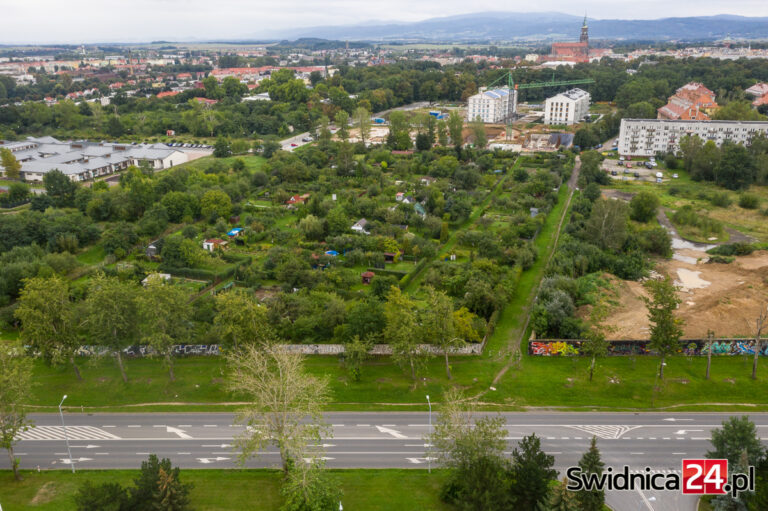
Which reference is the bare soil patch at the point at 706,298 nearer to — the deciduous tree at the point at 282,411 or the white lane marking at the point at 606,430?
the white lane marking at the point at 606,430

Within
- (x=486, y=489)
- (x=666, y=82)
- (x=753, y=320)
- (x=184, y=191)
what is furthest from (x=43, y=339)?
(x=666, y=82)

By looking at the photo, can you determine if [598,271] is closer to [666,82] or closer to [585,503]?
[585,503]

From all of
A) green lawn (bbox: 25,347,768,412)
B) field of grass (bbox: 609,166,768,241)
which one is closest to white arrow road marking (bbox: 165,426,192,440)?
green lawn (bbox: 25,347,768,412)

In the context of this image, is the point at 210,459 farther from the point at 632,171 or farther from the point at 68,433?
the point at 632,171

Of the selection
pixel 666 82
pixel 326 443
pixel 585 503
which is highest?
pixel 666 82

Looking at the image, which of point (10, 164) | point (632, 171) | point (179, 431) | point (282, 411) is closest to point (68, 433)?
point (179, 431)

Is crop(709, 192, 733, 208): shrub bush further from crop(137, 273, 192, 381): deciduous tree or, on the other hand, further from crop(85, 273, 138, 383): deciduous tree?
crop(85, 273, 138, 383): deciduous tree

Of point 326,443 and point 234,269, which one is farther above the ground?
point 234,269
